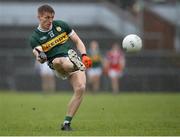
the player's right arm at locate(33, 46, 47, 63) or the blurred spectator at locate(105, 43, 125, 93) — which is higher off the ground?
the player's right arm at locate(33, 46, 47, 63)

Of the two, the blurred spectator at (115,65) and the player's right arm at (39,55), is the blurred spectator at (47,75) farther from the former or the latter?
the player's right arm at (39,55)

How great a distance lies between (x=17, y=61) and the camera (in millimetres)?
34312

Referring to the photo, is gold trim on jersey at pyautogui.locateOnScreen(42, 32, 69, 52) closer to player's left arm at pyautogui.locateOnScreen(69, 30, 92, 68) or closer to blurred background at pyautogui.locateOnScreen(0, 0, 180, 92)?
player's left arm at pyautogui.locateOnScreen(69, 30, 92, 68)

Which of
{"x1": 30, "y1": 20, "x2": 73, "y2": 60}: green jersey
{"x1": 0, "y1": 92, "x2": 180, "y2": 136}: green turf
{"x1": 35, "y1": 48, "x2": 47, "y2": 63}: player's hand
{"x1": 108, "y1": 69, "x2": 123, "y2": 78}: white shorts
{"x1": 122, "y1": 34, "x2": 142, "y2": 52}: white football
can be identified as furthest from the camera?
{"x1": 108, "y1": 69, "x2": 123, "y2": 78}: white shorts

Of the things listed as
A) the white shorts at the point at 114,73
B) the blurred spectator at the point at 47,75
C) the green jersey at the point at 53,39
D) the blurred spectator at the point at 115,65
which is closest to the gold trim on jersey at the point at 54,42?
the green jersey at the point at 53,39

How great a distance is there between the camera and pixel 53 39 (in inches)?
495

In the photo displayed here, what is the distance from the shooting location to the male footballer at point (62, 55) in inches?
488

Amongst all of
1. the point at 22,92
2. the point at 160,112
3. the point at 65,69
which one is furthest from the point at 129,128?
the point at 22,92

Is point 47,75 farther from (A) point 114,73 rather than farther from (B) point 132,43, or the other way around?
(B) point 132,43

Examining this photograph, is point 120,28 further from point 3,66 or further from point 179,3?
point 3,66

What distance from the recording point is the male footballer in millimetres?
12406

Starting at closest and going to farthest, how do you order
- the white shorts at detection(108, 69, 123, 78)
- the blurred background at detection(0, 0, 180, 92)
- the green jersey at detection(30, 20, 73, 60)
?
1. the green jersey at detection(30, 20, 73, 60)
2. the white shorts at detection(108, 69, 123, 78)
3. the blurred background at detection(0, 0, 180, 92)

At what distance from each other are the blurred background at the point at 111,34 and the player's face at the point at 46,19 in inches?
845

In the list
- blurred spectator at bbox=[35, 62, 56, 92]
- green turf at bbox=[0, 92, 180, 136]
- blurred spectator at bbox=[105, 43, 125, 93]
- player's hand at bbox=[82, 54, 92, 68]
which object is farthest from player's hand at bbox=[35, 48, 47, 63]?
blurred spectator at bbox=[105, 43, 125, 93]
